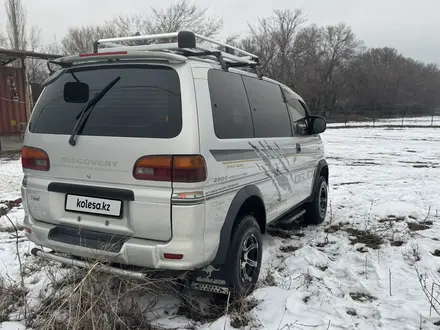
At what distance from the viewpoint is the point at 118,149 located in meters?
2.56

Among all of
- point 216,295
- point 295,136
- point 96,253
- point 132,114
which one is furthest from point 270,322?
point 295,136

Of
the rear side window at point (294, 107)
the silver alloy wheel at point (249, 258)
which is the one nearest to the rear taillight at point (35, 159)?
the silver alloy wheel at point (249, 258)

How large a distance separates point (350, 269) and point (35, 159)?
3.14 metres

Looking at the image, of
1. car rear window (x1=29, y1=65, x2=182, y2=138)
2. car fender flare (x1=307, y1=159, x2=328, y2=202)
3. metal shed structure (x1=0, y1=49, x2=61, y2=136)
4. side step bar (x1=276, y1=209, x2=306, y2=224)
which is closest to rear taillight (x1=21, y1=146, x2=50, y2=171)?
car rear window (x1=29, y1=65, x2=182, y2=138)

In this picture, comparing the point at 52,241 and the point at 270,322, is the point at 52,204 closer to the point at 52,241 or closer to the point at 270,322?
the point at 52,241

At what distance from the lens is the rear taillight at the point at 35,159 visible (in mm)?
2863

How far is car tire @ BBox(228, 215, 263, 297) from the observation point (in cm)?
292

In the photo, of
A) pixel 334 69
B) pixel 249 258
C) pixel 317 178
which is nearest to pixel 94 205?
pixel 249 258

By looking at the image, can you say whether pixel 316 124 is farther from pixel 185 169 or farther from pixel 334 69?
pixel 334 69

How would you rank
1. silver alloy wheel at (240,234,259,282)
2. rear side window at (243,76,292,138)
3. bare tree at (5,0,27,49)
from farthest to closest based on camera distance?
bare tree at (5,0,27,49) → rear side window at (243,76,292,138) → silver alloy wheel at (240,234,259,282)

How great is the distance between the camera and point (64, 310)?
248 centimetres

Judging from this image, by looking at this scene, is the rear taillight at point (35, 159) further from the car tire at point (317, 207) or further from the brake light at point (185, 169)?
the car tire at point (317, 207)

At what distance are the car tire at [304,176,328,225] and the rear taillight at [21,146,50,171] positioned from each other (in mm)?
3621

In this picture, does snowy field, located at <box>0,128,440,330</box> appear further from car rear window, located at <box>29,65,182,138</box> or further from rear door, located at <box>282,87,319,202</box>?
car rear window, located at <box>29,65,182,138</box>
